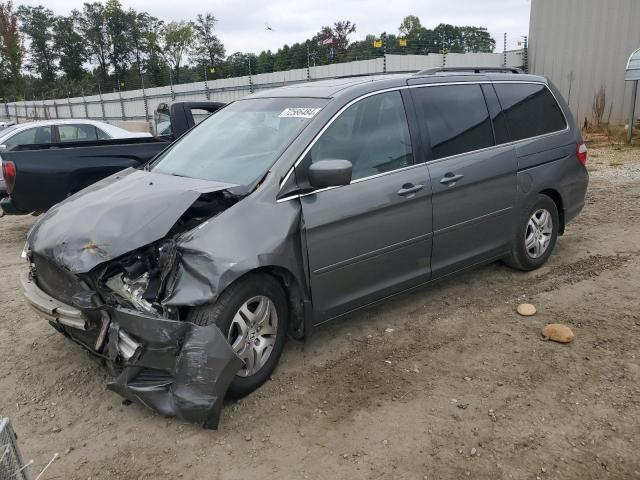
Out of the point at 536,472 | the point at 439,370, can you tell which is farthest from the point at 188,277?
the point at 536,472

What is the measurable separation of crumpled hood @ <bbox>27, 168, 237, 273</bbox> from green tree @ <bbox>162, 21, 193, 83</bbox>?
62033mm

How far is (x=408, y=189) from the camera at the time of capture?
3.91 metres

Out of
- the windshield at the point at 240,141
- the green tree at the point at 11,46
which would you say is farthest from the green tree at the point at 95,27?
the windshield at the point at 240,141

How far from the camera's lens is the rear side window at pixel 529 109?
4.81 metres

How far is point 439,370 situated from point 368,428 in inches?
31.0

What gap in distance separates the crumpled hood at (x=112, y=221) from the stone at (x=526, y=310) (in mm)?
2560

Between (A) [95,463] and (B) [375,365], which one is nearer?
(A) [95,463]

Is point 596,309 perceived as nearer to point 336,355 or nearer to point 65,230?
point 336,355

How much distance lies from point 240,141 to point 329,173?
931 millimetres

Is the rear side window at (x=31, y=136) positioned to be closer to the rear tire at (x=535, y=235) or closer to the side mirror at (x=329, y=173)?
the side mirror at (x=329, y=173)

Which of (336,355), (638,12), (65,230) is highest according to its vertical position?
(638,12)

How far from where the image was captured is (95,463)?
2883 mm

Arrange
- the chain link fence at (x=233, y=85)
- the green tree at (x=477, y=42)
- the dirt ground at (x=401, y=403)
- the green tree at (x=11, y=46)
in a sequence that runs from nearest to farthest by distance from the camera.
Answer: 1. the dirt ground at (x=401, y=403)
2. the chain link fence at (x=233, y=85)
3. the green tree at (x=477, y=42)
4. the green tree at (x=11, y=46)

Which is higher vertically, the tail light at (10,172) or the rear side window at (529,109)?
the rear side window at (529,109)
